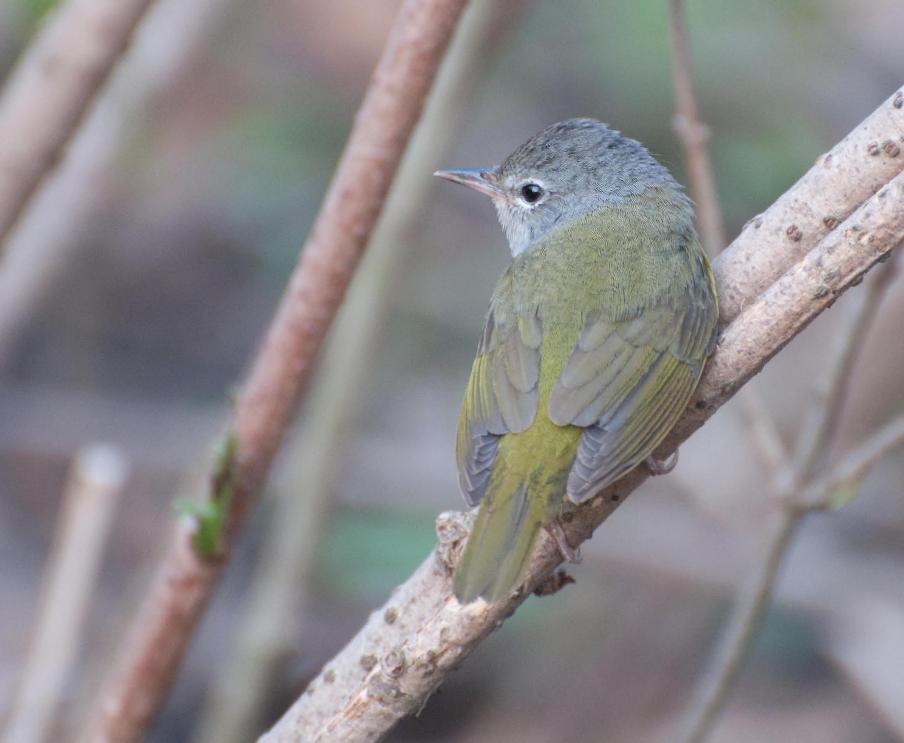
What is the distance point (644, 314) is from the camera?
3.07 metres

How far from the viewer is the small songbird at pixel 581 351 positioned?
2537mm

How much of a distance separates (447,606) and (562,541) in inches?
12.9

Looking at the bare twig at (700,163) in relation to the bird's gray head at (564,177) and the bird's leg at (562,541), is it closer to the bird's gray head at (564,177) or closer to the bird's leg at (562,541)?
the bird's gray head at (564,177)

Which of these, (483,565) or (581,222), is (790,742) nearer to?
(581,222)

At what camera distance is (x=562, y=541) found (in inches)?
95.5

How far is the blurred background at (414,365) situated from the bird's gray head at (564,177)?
0.57 m

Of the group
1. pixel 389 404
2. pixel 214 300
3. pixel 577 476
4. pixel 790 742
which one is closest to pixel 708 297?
pixel 577 476

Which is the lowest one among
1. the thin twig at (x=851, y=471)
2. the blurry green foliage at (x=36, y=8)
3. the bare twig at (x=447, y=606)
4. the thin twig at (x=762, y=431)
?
the bare twig at (x=447, y=606)

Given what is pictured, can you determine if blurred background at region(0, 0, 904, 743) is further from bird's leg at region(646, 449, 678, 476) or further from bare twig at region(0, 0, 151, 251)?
bird's leg at region(646, 449, 678, 476)

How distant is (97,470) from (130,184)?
3.61 m

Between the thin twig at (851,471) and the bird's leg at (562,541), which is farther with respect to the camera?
the thin twig at (851,471)

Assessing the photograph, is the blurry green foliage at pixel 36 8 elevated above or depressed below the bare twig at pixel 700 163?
above

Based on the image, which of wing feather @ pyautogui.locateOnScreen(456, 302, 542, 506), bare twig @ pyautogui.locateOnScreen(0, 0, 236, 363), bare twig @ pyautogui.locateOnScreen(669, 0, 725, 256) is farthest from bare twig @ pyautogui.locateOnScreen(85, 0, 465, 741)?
bare twig @ pyautogui.locateOnScreen(0, 0, 236, 363)

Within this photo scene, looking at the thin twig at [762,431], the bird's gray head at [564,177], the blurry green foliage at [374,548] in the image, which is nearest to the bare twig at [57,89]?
the bird's gray head at [564,177]
